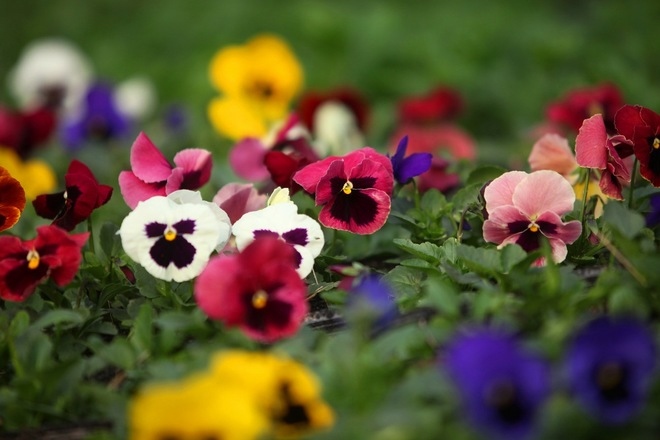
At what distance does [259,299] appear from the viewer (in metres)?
1.16

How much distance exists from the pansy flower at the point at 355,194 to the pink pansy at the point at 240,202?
156 millimetres

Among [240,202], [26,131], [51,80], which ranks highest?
[51,80]

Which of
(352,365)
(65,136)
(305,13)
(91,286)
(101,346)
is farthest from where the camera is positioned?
(305,13)

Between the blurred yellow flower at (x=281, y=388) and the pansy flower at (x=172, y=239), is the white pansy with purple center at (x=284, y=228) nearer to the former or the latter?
the pansy flower at (x=172, y=239)

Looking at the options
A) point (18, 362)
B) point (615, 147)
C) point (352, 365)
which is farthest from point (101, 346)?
point (615, 147)

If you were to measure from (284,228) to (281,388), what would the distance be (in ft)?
1.40

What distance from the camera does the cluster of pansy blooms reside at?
0.90 meters

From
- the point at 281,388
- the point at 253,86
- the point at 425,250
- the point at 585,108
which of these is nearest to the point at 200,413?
the point at 281,388

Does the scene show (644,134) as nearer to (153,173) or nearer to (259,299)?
(259,299)

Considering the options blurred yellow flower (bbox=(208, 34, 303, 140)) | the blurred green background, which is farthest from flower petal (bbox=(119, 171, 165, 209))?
the blurred green background

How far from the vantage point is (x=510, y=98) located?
347 centimetres

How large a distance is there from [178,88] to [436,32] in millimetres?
1338

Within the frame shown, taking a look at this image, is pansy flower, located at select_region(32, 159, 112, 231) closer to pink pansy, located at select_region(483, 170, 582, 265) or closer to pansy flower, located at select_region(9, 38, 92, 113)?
pink pansy, located at select_region(483, 170, 582, 265)

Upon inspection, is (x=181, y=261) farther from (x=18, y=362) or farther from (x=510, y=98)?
(x=510, y=98)
